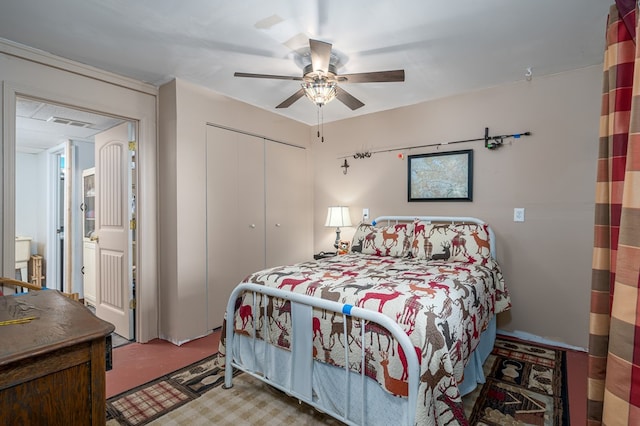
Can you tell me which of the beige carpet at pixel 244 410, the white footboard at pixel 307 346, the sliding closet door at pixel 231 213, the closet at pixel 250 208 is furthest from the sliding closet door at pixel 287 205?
the beige carpet at pixel 244 410

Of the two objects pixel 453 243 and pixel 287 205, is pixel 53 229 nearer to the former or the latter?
pixel 287 205

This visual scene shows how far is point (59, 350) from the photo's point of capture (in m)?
0.94

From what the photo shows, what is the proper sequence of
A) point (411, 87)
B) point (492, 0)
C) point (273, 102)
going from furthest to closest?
point (273, 102) < point (411, 87) < point (492, 0)

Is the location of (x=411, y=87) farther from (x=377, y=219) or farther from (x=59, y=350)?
(x=59, y=350)

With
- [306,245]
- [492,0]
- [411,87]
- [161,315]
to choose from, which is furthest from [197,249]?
[492,0]

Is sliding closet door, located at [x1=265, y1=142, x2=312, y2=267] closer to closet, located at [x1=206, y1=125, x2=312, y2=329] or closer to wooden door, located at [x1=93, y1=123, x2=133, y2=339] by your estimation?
closet, located at [x1=206, y1=125, x2=312, y2=329]

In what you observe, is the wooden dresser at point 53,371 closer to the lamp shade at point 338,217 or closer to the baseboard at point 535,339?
the lamp shade at point 338,217

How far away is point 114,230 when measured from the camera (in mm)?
3104

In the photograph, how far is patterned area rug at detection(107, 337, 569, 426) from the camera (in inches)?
70.1

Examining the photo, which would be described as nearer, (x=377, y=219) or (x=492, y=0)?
(x=492, y=0)

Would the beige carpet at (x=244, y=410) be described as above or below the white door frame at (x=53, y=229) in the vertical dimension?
below

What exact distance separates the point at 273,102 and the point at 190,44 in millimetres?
1263

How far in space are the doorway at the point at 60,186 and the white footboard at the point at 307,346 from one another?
1.44 m

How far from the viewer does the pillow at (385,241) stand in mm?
3004
